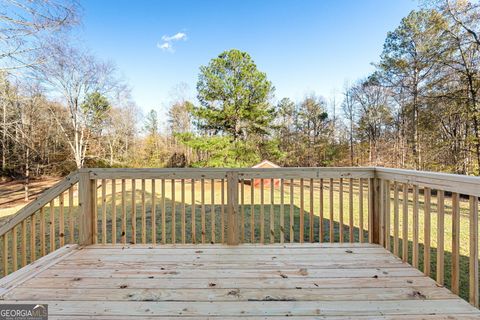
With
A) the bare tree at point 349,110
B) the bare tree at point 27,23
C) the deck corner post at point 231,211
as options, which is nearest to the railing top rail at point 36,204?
the deck corner post at point 231,211

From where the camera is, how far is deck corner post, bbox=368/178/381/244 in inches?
102

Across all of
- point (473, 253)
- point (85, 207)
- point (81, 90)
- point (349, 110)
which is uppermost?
point (349, 110)

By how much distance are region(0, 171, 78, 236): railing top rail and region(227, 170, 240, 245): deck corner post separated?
1.64 m

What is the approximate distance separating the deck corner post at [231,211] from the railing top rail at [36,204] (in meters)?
1.64

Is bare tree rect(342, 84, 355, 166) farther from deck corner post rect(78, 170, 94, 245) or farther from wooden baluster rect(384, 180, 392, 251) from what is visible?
deck corner post rect(78, 170, 94, 245)

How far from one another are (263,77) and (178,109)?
7726 mm

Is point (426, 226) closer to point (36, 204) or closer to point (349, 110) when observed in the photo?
point (36, 204)

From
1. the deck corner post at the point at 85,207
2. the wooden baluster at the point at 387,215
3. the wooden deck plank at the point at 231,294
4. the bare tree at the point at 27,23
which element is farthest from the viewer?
the bare tree at the point at 27,23

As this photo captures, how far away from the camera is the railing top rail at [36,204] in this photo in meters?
2.21

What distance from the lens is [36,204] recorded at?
2.32 meters

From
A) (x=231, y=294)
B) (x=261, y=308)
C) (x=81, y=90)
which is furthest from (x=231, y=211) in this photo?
(x=81, y=90)

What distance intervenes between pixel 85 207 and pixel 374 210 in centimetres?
315

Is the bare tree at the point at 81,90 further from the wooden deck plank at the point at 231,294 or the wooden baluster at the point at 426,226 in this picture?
the wooden baluster at the point at 426,226

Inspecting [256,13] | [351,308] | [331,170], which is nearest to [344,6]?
[256,13]
